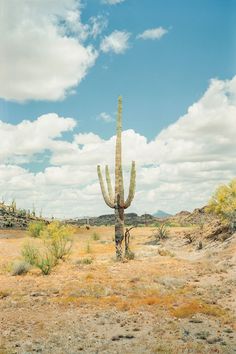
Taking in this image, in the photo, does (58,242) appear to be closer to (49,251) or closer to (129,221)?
(49,251)

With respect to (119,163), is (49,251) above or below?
below

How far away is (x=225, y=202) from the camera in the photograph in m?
36.4

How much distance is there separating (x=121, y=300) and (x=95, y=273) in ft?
20.8

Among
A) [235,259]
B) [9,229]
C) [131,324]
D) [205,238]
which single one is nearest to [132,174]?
[235,259]

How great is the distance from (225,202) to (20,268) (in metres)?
19.9

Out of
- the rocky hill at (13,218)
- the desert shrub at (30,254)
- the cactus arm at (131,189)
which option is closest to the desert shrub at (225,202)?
the cactus arm at (131,189)

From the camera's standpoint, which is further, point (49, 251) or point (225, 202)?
point (225, 202)

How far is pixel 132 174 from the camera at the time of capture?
2845 cm

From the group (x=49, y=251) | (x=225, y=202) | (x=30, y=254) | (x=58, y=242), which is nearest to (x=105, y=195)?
(x=58, y=242)

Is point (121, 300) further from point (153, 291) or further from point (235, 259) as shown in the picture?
point (235, 259)

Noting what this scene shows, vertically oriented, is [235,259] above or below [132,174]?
below

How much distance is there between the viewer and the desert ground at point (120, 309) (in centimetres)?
1067

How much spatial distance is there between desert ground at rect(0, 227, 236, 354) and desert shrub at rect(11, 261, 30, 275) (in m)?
0.47

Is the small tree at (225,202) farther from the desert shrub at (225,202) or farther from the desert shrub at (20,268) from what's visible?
the desert shrub at (20,268)
